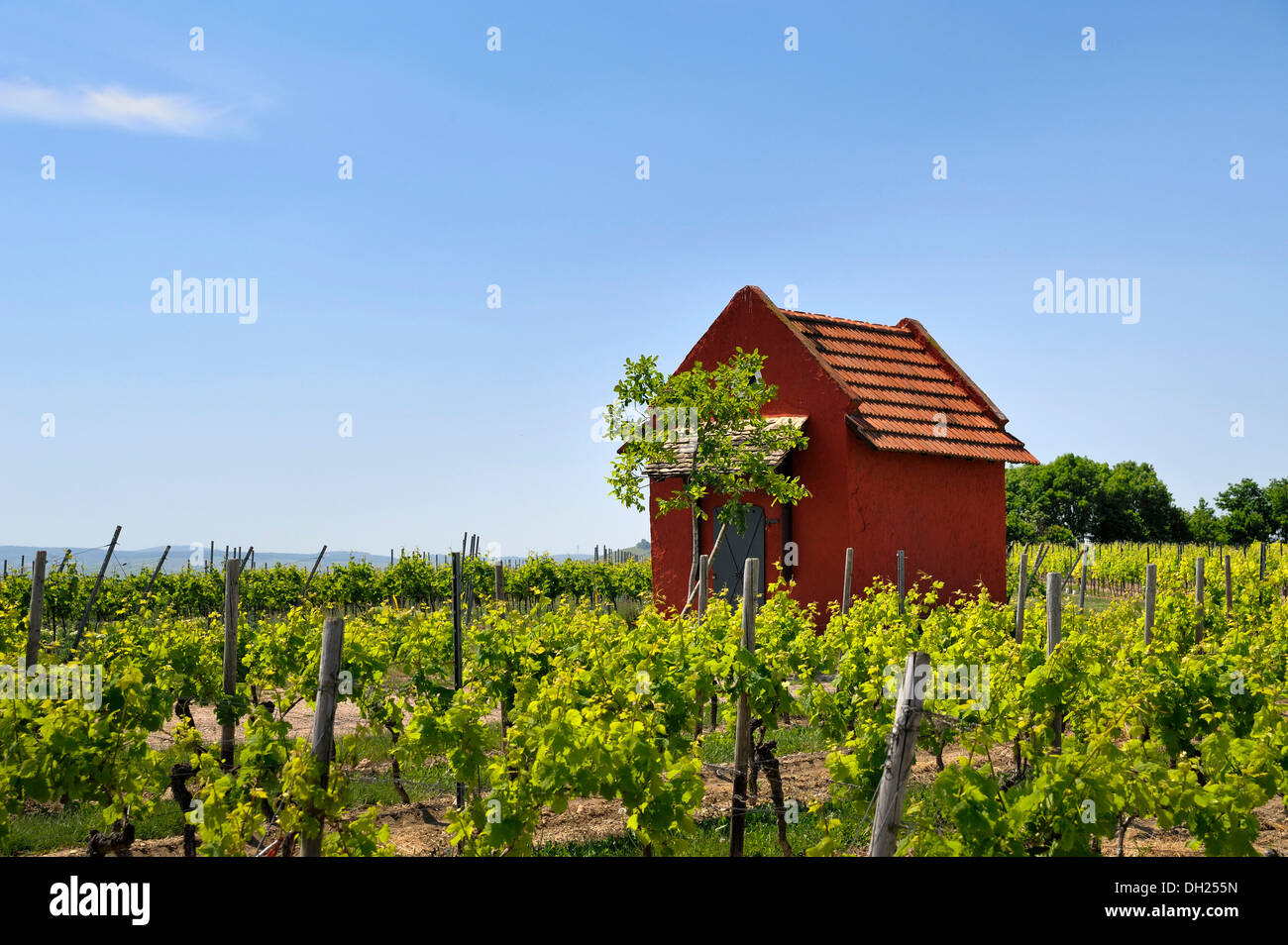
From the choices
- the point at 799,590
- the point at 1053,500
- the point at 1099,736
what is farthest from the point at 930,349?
the point at 1053,500

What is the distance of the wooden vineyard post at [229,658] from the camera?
27.9 feet

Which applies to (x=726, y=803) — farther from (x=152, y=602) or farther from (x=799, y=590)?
(x=152, y=602)

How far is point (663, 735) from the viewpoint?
673 cm

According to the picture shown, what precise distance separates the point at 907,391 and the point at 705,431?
577 centimetres

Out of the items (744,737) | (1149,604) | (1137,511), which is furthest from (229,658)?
(1137,511)

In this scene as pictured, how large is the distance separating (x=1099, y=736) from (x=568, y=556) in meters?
25.3

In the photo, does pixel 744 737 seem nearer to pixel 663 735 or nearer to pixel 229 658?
pixel 663 735

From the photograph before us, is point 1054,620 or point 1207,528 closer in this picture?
point 1054,620

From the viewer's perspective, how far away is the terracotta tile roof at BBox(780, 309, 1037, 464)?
717 inches

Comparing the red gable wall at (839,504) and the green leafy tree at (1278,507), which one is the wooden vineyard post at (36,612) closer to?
the red gable wall at (839,504)
